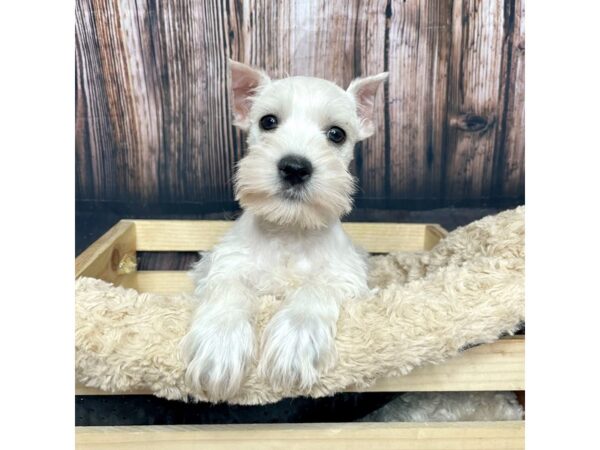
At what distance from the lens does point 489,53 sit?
68.2 inches

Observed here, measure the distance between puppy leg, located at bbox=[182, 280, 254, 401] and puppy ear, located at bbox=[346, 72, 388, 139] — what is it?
2.62 feet

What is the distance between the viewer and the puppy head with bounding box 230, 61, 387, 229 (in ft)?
3.73

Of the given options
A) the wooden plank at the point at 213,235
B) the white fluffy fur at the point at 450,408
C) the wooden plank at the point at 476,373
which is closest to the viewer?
the wooden plank at the point at 476,373

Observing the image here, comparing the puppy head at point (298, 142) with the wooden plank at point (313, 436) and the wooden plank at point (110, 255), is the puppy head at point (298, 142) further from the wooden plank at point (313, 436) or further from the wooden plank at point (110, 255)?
the wooden plank at point (110, 255)

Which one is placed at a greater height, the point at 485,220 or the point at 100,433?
the point at 485,220

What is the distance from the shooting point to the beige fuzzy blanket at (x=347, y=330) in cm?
97

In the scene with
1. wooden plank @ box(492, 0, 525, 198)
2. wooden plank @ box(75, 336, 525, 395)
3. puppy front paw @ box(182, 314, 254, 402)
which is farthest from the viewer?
wooden plank @ box(492, 0, 525, 198)

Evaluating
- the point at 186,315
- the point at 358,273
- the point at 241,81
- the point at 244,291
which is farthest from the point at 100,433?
the point at 241,81

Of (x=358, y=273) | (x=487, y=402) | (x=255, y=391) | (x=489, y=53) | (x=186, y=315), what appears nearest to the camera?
(x=255, y=391)

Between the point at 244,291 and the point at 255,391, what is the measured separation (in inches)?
10.9

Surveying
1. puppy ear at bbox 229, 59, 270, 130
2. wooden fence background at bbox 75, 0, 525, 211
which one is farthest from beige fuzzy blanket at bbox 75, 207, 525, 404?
wooden fence background at bbox 75, 0, 525, 211

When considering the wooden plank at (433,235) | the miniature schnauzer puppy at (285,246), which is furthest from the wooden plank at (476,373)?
the wooden plank at (433,235)

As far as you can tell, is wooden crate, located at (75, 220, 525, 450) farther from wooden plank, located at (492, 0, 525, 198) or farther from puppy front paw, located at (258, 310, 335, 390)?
wooden plank, located at (492, 0, 525, 198)

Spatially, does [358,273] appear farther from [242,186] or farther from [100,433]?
[100,433]
